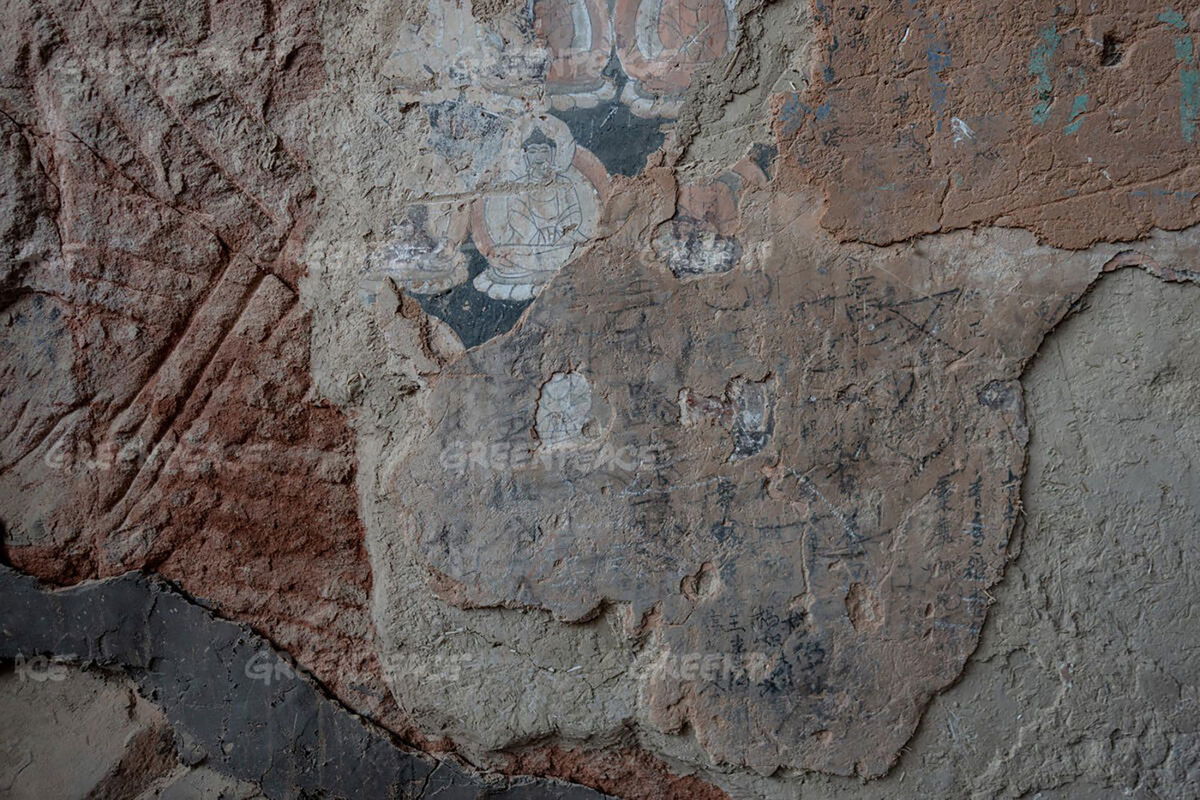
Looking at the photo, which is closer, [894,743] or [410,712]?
[894,743]

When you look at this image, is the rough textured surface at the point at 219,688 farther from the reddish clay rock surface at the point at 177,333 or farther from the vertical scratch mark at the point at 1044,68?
the vertical scratch mark at the point at 1044,68

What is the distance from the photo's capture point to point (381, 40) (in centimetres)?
230

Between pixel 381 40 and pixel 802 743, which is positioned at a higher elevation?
pixel 381 40

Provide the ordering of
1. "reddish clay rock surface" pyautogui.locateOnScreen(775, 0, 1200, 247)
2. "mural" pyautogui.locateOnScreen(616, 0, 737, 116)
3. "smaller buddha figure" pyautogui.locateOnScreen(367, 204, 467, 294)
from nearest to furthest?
"reddish clay rock surface" pyautogui.locateOnScreen(775, 0, 1200, 247)
"mural" pyautogui.locateOnScreen(616, 0, 737, 116)
"smaller buddha figure" pyautogui.locateOnScreen(367, 204, 467, 294)

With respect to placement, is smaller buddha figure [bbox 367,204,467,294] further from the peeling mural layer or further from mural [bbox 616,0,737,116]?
mural [bbox 616,0,737,116]

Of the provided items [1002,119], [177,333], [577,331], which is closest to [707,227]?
[577,331]

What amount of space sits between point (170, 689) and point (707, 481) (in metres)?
1.41

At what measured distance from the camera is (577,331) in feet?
7.17

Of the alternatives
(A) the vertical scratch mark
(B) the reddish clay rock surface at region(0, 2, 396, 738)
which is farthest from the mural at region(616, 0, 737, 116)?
(B) the reddish clay rock surface at region(0, 2, 396, 738)

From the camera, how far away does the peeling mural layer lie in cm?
203

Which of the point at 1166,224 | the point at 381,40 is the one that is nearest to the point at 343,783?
the point at 381,40

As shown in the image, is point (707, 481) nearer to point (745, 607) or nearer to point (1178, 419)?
point (745, 607)

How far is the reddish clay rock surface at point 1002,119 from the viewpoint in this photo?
1943 millimetres

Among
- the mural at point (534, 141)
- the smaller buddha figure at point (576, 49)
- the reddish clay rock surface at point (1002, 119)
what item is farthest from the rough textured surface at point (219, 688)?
the reddish clay rock surface at point (1002, 119)
